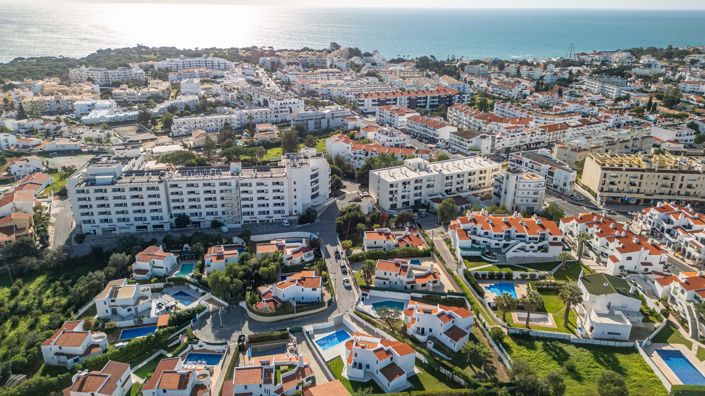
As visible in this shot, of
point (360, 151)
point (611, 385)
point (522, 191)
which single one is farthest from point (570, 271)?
point (360, 151)

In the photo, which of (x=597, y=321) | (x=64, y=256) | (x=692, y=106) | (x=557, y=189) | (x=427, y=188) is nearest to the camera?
(x=597, y=321)

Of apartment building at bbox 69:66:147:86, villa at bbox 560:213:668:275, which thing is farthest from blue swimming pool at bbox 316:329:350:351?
apartment building at bbox 69:66:147:86

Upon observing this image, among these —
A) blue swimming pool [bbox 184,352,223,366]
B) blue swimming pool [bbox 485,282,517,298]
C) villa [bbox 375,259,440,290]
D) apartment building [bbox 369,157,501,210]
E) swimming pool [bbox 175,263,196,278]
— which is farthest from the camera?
apartment building [bbox 369,157,501,210]

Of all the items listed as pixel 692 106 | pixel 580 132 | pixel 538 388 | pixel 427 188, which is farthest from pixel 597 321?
pixel 692 106

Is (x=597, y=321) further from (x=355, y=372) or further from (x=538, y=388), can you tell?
(x=355, y=372)

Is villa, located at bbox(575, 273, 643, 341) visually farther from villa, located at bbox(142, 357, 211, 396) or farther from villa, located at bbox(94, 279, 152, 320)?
villa, located at bbox(94, 279, 152, 320)

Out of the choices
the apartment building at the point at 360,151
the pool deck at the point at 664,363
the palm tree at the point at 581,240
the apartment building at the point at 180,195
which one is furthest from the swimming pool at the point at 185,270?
the pool deck at the point at 664,363

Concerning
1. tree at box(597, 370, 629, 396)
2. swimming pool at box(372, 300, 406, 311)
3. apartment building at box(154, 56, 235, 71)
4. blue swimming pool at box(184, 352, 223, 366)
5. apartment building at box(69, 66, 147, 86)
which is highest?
apartment building at box(154, 56, 235, 71)
